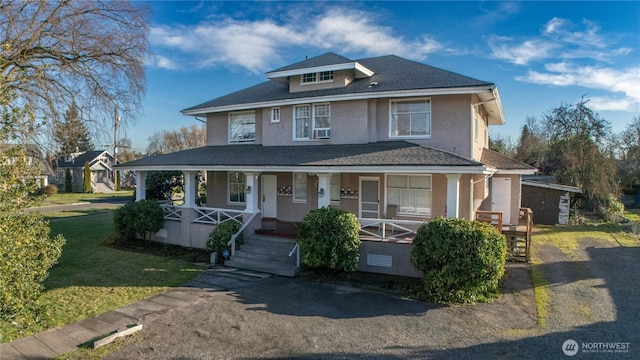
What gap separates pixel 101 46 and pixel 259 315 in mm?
12695

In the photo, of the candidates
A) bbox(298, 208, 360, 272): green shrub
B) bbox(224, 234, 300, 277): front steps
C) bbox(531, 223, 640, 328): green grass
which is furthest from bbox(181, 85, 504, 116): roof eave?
A: bbox(531, 223, 640, 328): green grass

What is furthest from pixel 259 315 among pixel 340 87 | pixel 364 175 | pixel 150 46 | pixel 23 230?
pixel 150 46

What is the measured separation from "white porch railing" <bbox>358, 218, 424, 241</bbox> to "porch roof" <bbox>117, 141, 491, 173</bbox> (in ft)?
5.65

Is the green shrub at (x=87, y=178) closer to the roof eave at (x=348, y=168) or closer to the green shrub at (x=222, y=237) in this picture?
the roof eave at (x=348, y=168)

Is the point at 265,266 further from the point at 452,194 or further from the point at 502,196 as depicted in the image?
the point at 502,196

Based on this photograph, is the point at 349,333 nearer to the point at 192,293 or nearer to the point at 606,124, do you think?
the point at 192,293

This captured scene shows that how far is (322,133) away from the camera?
15461 mm

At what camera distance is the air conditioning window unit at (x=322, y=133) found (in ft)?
50.3

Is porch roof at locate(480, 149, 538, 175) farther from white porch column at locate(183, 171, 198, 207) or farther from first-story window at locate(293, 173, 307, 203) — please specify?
white porch column at locate(183, 171, 198, 207)

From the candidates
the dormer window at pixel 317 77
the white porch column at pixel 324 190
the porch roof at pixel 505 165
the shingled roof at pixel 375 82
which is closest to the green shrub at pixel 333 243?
the white porch column at pixel 324 190

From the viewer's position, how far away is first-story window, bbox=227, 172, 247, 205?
667 inches

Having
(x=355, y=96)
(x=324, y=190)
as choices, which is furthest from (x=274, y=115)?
(x=324, y=190)

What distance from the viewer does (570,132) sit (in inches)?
1139

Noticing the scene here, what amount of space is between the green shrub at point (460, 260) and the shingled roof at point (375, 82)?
19.3ft
